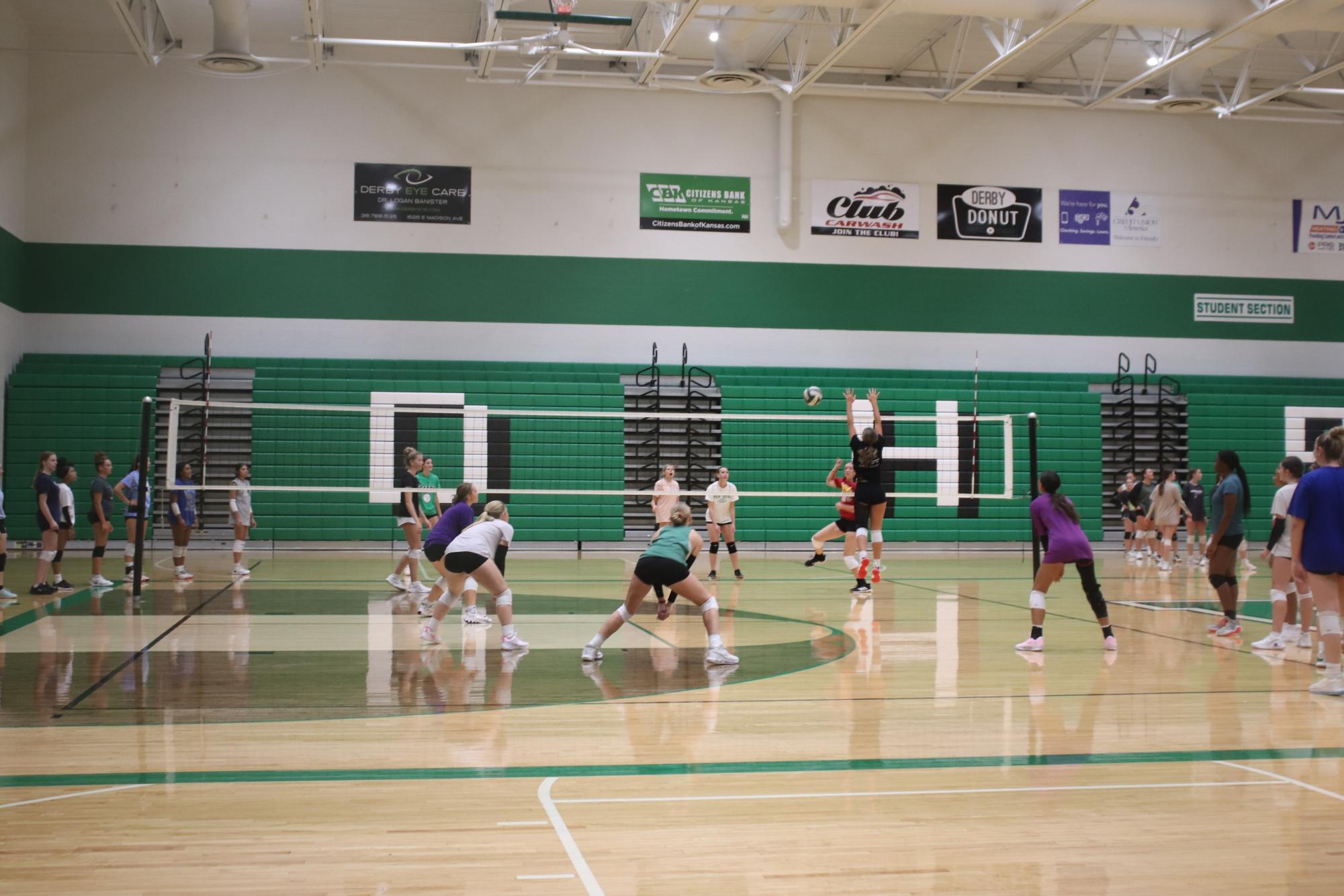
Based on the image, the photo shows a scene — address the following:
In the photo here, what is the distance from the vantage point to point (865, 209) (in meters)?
21.3

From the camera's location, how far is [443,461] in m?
18.6

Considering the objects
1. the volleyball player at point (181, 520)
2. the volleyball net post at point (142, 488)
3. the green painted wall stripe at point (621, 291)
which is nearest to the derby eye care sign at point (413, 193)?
the green painted wall stripe at point (621, 291)

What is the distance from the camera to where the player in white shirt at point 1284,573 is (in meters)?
8.66

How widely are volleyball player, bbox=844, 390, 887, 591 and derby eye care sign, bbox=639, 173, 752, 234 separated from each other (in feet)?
28.3

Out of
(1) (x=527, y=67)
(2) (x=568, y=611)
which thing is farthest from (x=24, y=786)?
(1) (x=527, y=67)

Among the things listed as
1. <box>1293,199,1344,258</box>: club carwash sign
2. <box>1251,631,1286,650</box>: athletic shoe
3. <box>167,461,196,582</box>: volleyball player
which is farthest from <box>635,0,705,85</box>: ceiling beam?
<box>1293,199,1344,258</box>: club carwash sign

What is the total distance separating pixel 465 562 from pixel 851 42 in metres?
11.8

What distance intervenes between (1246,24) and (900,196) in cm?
699

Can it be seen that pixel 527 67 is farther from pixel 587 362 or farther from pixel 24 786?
pixel 24 786

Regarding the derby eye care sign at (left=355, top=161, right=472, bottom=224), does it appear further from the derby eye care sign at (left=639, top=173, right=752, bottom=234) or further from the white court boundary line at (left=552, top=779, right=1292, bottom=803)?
the white court boundary line at (left=552, top=779, right=1292, bottom=803)

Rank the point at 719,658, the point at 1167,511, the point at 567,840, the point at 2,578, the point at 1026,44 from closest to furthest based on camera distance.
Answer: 1. the point at 567,840
2. the point at 719,658
3. the point at 2,578
4. the point at 1026,44
5. the point at 1167,511

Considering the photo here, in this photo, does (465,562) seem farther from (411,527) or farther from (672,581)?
(411,527)

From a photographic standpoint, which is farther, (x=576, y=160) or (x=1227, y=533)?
(x=576, y=160)

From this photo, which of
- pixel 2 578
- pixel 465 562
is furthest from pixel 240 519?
pixel 465 562
